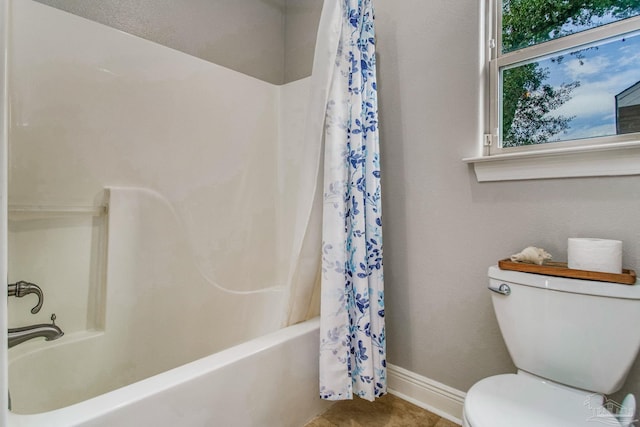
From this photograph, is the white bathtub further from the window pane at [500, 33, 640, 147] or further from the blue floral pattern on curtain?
the window pane at [500, 33, 640, 147]

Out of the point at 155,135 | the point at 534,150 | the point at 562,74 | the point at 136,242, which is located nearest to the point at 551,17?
the point at 562,74

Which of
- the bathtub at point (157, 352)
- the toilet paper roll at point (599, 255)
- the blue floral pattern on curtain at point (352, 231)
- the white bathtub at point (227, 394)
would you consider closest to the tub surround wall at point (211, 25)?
the bathtub at point (157, 352)

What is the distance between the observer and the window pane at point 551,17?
1.12 meters

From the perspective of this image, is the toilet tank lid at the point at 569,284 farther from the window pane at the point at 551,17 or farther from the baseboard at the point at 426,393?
the window pane at the point at 551,17

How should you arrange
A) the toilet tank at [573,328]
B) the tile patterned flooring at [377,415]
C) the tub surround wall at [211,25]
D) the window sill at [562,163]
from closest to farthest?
the toilet tank at [573,328] → the window sill at [562,163] → the tile patterned flooring at [377,415] → the tub surround wall at [211,25]

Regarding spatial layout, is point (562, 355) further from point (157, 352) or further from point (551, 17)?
point (157, 352)

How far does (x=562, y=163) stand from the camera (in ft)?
3.74

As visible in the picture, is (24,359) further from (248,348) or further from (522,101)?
(522,101)

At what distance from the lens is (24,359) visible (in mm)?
1178

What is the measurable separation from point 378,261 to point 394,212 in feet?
1.04

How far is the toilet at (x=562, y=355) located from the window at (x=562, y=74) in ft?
1.83

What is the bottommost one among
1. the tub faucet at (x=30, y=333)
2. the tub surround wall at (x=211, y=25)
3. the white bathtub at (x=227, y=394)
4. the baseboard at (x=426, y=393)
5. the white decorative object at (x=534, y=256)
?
the baseboard at (x=426, y=393)

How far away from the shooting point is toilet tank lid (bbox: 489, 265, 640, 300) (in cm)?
91

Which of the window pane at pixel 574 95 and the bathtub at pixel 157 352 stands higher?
the window pane at pixel 574 95
